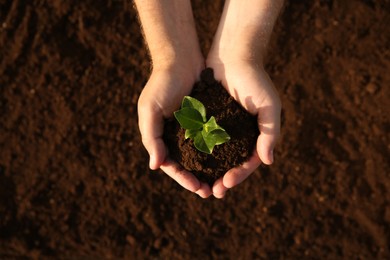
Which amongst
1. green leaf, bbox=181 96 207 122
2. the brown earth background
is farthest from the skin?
the brown earth background

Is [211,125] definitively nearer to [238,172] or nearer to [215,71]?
[238,172]

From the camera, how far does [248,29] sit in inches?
94.8

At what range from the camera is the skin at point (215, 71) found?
2.15 meters

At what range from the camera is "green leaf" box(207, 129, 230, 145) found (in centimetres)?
196

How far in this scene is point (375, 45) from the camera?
3.21 metres

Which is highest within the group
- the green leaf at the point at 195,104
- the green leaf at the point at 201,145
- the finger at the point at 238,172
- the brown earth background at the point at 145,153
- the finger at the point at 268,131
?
the green leaf at the point at 195,104

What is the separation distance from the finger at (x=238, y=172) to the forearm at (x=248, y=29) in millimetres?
573

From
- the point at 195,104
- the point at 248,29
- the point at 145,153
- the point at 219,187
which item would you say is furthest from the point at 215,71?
the point at 145,153

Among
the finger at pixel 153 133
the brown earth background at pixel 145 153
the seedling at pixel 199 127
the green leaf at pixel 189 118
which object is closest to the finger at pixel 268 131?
the seedling at pixel 199 127

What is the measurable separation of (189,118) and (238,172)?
418 mm

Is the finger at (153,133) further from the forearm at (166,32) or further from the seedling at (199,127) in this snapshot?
the forearm at (166,32)

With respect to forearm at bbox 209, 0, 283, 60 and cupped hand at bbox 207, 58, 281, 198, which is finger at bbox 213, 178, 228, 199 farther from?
forearm at bbox 209, 0, 283, 60

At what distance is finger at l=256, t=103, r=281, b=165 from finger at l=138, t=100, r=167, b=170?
1.63ft

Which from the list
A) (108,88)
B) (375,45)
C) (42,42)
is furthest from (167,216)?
(375,45)
